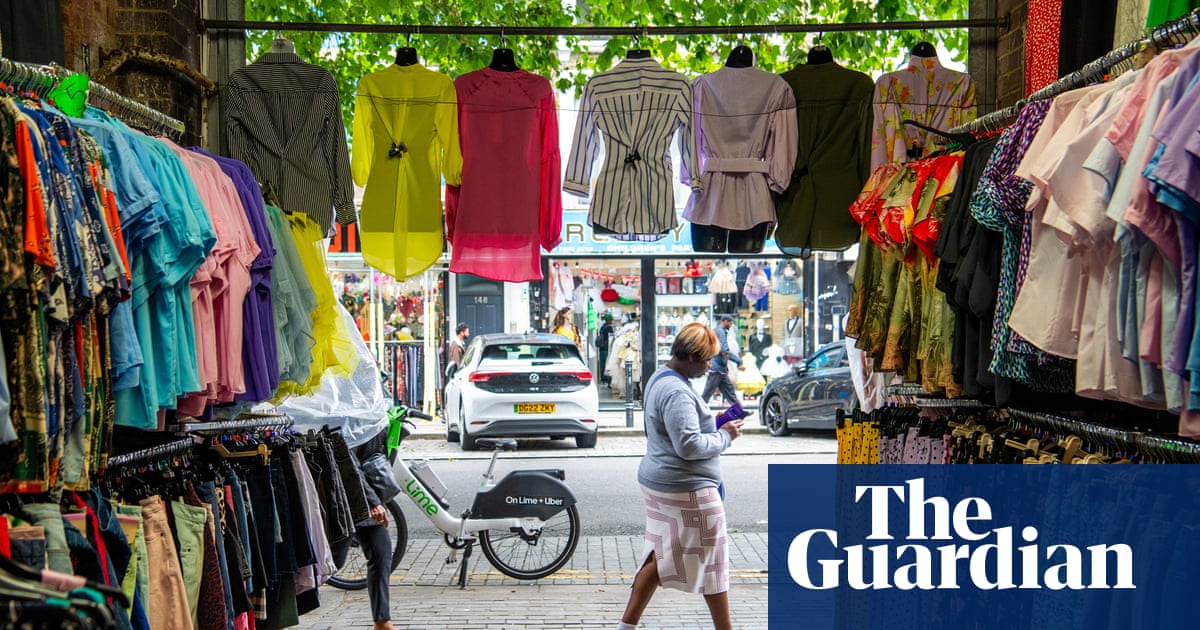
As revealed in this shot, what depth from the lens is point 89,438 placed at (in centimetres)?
281

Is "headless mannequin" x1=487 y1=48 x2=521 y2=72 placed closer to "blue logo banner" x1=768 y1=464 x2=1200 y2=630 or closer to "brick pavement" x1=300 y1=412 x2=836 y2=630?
"blue logo banner" x1=768 y1=464 x2=1200 y2=630

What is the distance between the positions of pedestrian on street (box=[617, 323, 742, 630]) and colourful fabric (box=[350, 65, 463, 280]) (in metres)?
1.47

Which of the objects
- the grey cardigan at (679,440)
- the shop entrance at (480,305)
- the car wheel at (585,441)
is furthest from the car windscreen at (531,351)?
the grey cardigan at (679,440)

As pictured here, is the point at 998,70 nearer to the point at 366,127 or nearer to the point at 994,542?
the point at 994,542

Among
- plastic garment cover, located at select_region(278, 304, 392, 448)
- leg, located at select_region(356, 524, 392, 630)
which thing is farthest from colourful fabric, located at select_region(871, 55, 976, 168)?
leg, located at select_region(356, 524, 392, 630)

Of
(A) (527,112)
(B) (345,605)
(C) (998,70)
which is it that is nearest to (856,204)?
(C) (998,70)

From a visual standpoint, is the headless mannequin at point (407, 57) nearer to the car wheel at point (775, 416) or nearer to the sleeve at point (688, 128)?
the sleeve at point (688, 128)

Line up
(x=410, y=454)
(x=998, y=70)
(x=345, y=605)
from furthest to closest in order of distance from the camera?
1. (x=410, y=454)
2. (x=345, y=605)
3. (x=998, y=70)

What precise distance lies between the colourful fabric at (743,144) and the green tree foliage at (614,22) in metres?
1.00

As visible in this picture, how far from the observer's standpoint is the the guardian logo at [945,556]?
2902 mm

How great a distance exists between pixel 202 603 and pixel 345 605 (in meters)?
3.22

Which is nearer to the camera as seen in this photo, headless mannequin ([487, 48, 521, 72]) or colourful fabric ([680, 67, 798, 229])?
colourful fabric ([680, 67, 798, 229])

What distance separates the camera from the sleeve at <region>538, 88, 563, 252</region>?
17.8 feet

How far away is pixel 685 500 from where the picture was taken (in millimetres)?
5000
